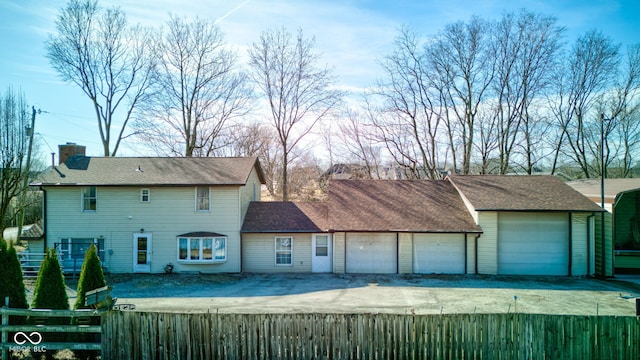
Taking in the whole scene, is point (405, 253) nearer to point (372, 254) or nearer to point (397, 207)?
point (372, 254)

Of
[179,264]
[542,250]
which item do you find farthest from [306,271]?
[542,250]

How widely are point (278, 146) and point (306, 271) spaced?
2782 centimetres

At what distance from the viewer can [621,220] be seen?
77.8ft

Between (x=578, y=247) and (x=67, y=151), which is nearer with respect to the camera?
(x=578, y=247)

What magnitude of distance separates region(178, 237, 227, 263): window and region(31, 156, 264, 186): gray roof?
10.1 ft

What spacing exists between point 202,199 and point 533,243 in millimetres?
18058

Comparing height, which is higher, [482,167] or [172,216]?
[482,167]

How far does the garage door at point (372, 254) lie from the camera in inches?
853

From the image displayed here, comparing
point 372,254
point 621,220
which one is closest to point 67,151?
point 372,254

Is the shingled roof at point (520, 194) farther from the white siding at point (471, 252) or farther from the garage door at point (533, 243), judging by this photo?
the white siding at point (471, 252)

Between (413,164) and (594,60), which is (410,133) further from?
(594,60)

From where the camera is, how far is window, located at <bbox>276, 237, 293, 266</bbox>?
22.1 m

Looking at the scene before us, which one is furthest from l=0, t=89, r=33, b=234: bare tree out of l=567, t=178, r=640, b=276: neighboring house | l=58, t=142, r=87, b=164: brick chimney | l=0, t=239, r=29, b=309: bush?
l=567, t=178, r=640, b=276: neighboring house

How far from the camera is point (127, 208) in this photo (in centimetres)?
2205
